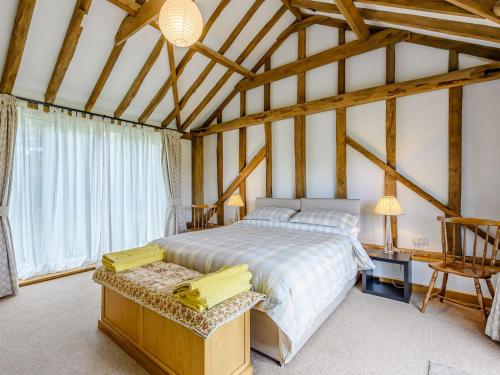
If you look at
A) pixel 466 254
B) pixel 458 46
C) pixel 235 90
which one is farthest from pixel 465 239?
pixel 235 90

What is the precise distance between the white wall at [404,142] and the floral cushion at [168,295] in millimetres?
2532

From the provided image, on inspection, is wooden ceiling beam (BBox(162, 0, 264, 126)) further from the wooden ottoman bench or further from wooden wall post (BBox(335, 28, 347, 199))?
the wooden ottoman bench

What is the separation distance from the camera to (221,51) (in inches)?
169

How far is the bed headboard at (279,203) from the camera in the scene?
13.7ft

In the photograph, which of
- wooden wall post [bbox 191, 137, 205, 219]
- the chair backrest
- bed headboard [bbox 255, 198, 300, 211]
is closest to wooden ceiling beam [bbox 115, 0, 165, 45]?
wooden wall post [bbox 191, 137, 205, 219]

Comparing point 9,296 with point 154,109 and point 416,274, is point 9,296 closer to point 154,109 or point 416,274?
point 154,109

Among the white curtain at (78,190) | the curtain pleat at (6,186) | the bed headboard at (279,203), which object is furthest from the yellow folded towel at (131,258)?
the bed headboard at (279,203)

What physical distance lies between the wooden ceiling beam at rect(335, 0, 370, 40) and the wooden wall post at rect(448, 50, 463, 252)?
1063mm

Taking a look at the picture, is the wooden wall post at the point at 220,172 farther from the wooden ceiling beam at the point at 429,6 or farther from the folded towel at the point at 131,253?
the wooden ceiling beam at the point at 429,6

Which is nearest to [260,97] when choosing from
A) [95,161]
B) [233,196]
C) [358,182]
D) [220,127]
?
[220,127]

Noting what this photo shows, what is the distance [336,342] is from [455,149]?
101 inches

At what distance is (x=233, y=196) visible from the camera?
15.9 feet

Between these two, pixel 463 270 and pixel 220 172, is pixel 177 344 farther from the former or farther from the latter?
pixel 220 172

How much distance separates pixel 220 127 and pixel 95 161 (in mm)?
2309
